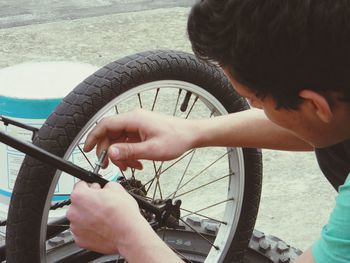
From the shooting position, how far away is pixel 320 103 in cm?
122

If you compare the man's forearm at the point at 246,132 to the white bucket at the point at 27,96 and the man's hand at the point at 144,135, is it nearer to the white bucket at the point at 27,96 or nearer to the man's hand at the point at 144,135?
the man's hand at the point at 144,135

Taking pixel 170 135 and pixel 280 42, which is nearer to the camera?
pixel 280 42

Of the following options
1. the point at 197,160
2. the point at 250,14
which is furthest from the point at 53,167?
the point at 197,160

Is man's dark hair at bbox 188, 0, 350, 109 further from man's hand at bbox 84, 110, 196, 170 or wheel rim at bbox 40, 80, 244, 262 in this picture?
wheel rim at bbox 40, 80, 244, 262

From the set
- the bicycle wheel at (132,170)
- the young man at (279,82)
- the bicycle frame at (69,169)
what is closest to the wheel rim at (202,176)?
the bicycle wheel at (132,170)

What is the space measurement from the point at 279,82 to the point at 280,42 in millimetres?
76

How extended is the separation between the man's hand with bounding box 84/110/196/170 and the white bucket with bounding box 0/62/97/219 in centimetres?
52

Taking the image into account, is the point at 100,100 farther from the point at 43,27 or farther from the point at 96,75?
the point at 43,27

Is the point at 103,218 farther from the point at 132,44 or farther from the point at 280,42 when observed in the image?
the point at 132,44

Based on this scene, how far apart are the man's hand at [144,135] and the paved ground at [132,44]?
0.94m

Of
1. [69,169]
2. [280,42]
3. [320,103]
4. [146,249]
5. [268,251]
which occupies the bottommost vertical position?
[268,251]

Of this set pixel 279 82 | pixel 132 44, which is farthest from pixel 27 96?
pixel 132 44

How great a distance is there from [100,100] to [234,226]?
60 centimetres

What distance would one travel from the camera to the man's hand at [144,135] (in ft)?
5.34
